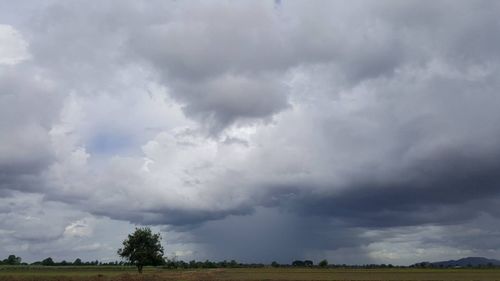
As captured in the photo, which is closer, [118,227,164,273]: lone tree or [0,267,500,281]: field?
[0,267,500,281]: field

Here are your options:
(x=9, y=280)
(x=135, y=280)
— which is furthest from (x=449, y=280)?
(x=9, y=280)

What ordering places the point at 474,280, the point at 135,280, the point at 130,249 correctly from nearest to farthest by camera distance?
the point at 135,280 < the point at 474,280 < the point at 130,249

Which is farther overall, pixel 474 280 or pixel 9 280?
pixel 474 280

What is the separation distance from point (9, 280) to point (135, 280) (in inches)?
666

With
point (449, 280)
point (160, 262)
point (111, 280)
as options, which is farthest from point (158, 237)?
point (449, 280)

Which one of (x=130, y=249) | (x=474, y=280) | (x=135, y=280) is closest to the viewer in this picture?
(x=135, y=280)

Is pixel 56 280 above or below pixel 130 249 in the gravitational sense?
below

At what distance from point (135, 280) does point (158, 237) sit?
53101 mm

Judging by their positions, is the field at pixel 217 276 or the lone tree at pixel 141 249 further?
the lone tree at pixel 141 249

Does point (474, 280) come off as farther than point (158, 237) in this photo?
No

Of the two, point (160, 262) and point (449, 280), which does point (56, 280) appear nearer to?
point (160, 262)

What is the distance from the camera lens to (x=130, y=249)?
121 metres

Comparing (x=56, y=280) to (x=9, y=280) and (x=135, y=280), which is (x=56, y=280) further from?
(x=135, y=280)

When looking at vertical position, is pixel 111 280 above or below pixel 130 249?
below
